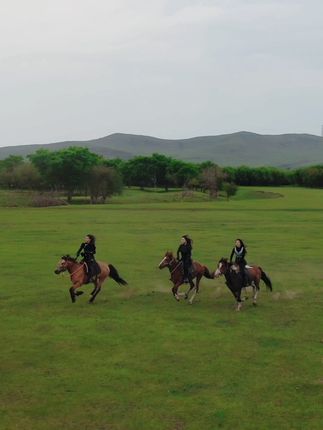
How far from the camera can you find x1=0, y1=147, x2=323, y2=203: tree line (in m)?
101

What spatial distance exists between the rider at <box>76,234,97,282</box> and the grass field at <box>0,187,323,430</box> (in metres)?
1.24

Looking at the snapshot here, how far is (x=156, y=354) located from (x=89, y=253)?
564 centimetres

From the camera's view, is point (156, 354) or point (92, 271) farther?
point (92, 271)

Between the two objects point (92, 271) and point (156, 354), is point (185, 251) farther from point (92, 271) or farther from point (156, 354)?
point (156, 354)

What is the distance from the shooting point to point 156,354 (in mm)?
13906

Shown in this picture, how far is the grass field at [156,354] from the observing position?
10.7m

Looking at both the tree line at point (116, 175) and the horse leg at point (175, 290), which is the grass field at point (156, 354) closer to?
the horse leg at point (175, 290)

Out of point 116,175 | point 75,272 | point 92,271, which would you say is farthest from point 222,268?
point 116,175

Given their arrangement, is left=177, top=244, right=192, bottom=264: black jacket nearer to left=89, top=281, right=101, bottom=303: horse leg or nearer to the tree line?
left=89, top=281, right=101, bottom=303: horse leg

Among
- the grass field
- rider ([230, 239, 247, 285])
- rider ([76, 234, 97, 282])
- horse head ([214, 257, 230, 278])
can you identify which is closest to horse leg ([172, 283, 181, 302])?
the grass field

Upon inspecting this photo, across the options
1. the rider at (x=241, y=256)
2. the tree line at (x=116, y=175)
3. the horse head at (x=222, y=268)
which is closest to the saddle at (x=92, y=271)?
the horse head at (x=222, y=268)

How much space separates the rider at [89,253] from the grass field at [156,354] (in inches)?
48.8

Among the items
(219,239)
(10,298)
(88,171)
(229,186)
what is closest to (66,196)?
(88,171)

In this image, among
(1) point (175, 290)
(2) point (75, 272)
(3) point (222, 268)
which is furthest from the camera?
(1) point (175, 290)
